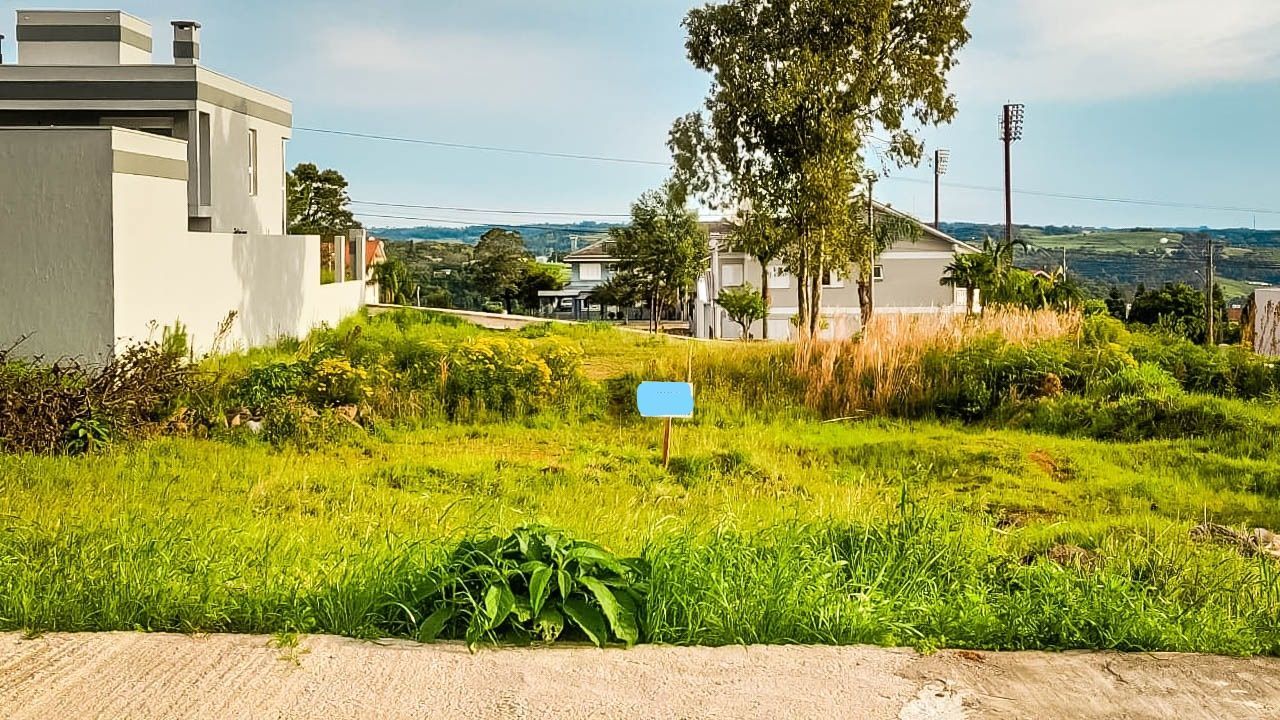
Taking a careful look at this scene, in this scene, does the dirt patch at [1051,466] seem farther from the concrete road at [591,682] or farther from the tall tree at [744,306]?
the tall tree at [744,306]

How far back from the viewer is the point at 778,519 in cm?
693

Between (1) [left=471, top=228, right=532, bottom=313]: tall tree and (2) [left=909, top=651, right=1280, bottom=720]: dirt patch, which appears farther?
(1) [left=471, top=228, right=532, bottom=313]: tall tree

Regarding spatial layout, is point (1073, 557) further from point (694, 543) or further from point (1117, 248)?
point (1117, 248)

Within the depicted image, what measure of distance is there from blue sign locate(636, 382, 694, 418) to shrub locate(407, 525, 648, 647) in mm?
4360

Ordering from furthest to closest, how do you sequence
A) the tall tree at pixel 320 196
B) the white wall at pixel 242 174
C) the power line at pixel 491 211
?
the power line at pixel 491 211 → the tall tree at pixel 320 196 → the white wall at pixel 242 174

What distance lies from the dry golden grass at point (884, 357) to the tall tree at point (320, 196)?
123ft

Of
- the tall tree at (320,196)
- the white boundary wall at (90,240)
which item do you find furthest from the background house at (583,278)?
the white boundary wall at (90,240)

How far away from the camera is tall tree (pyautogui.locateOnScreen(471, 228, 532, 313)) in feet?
241

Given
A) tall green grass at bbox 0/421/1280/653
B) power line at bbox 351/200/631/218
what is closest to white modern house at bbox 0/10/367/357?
tall green grass at bbox 0/421/1280/653

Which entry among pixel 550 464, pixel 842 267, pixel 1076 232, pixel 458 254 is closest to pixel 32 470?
pixel 550 464

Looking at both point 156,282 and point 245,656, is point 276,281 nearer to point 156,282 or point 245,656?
point 156,282

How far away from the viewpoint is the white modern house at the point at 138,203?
13562mm

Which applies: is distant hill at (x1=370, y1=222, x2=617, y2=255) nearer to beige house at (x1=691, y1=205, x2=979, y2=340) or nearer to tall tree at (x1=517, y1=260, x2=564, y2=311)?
tall tree at (x1=517, y1=260, x2=564, y2=311)

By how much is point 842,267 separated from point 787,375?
11.1 meters
